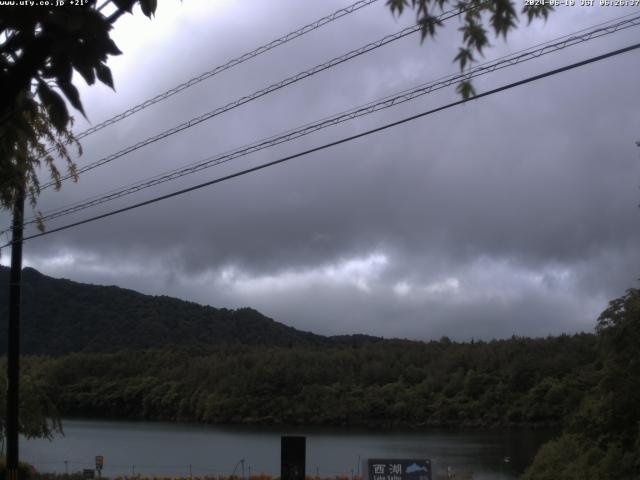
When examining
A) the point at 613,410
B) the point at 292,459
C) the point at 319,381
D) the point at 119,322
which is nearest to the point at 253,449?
the point at 319,381

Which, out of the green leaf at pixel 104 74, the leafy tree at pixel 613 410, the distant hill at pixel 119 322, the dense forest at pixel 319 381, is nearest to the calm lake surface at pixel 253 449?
the dense forest at pixel 319 381

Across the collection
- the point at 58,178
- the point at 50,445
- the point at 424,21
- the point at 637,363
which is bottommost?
the point at 50,445

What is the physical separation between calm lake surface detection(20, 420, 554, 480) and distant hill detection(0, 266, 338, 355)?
703 inches

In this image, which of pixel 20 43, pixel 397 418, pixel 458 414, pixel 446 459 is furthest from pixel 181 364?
pixel 20 43

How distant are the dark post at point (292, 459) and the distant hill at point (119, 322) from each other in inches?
2541

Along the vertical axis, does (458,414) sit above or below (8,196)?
below

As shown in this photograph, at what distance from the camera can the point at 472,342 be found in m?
91.4

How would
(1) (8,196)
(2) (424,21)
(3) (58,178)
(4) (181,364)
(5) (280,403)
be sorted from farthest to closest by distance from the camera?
(4) (181,364)
(5) (280,403)
(3) (58,178)
(1) (8,196)
(2) (424,21)

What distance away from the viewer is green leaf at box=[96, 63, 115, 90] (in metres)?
4.18

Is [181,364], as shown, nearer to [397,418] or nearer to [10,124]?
[397,418]

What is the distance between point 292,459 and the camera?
473 inches

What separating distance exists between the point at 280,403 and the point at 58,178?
6830cm

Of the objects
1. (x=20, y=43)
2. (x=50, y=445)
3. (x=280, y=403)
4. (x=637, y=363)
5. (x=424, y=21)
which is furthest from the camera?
(x=280, y=403)
